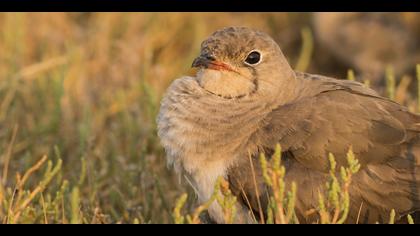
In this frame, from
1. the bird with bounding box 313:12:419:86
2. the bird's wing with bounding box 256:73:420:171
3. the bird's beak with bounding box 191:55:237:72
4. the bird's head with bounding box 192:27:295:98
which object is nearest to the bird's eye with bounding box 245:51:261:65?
the bird's head with bounding box 192:27:295:98

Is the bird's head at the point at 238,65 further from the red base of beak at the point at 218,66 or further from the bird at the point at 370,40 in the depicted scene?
the bird at the point at 370,40

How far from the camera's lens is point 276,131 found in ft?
14.2

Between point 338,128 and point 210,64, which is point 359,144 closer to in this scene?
point 338,128

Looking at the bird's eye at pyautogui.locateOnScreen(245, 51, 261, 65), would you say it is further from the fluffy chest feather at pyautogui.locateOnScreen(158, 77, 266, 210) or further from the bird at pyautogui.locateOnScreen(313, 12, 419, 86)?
the bird at pyautogui.locateOnScreen(313, 12, 419, 86)

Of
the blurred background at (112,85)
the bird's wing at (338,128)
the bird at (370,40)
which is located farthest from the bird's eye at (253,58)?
the bird at (370,40)

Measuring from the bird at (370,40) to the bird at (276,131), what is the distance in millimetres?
3417

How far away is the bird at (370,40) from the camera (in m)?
8.01

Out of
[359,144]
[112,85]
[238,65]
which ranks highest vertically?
[238,65]

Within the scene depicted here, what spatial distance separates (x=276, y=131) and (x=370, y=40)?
13.4 feet

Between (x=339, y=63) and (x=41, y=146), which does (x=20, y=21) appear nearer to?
(x=41, y=146)

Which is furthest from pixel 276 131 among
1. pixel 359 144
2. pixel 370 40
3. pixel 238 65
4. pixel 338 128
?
pixel 370 40

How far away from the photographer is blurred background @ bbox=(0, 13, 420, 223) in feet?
16.6

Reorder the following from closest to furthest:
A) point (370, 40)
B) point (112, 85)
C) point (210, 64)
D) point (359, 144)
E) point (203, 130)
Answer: point (359, 144), point (203, 130), point (210, 64), point (112, 85), point (370, 40)

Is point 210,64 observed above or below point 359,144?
above
